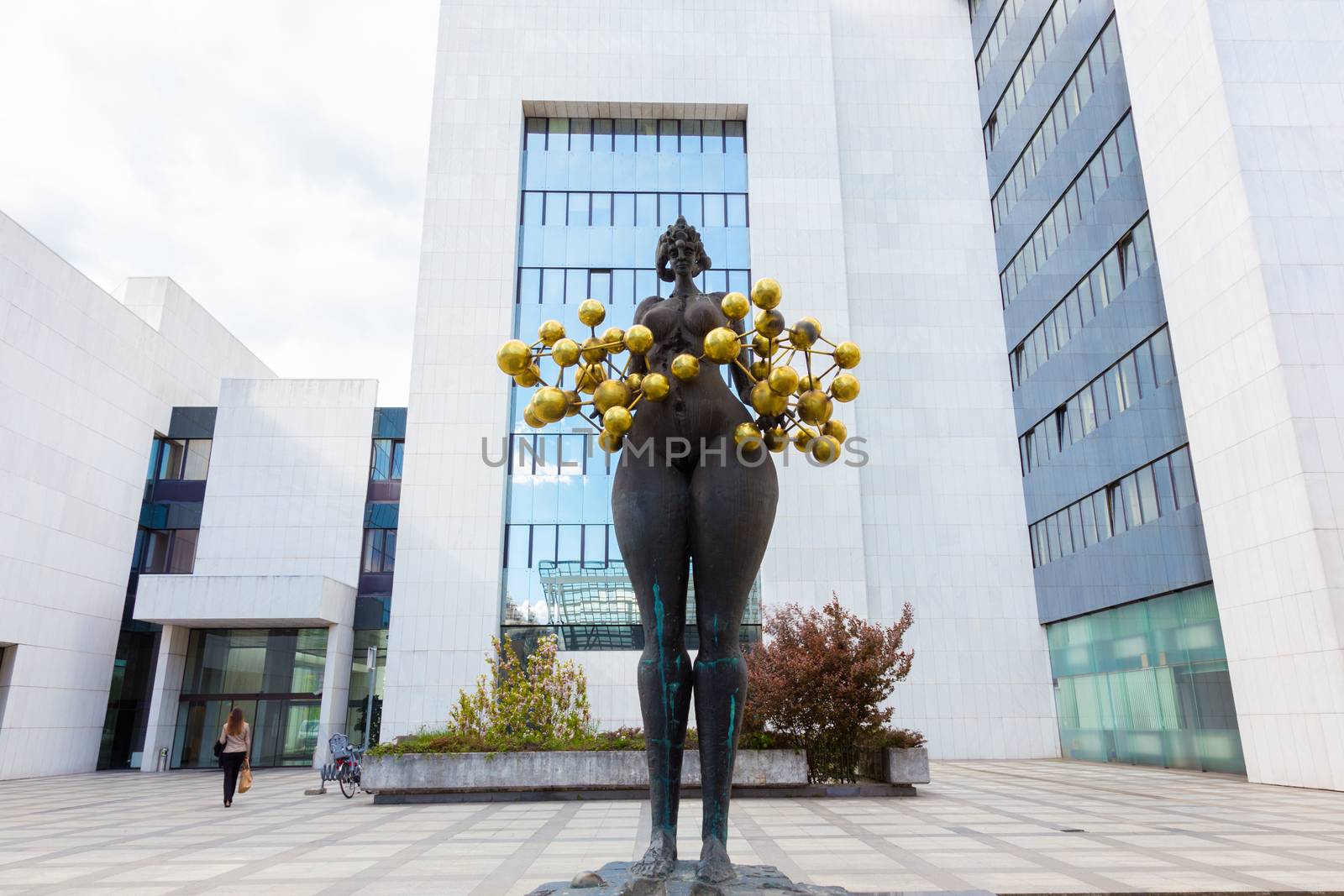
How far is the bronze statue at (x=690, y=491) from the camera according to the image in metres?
3.58

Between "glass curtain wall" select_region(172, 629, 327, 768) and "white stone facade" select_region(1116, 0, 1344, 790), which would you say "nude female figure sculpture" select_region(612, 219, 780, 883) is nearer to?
"white stone facade" select_region(1116, 0, 1344, 790)

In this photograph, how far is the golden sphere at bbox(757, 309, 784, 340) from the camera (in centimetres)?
381

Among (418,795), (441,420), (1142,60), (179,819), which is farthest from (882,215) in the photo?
(179,819)

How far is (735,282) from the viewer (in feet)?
85.1

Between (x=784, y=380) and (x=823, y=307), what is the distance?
73.8 feet

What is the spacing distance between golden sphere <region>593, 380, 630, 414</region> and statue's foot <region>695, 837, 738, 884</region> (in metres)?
1.88

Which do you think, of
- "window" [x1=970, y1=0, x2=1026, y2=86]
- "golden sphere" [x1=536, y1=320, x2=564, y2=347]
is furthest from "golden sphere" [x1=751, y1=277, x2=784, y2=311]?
"window" [x1=970, y1=0, x2=1026, y2=86]

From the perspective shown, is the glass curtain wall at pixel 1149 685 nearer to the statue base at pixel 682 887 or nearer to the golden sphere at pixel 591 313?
the statue base at pixel 682 887

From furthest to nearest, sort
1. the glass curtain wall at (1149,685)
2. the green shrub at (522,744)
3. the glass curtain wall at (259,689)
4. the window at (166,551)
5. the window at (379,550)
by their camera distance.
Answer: the window at (379,550), the window at (166,551), the glass curtain wall at (259,689), the glass curtain wall at (1149,685), the green shrub at (522,744)

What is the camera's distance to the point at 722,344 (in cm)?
354

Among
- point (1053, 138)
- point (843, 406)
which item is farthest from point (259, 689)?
point (1053, 138)

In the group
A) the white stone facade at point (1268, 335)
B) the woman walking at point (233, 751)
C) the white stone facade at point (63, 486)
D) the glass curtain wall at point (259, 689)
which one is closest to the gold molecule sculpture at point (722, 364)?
the woman walking at point (233, 751)

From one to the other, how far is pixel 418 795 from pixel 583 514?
11.9m

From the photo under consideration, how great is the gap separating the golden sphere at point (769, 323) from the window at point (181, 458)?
2836 cm
